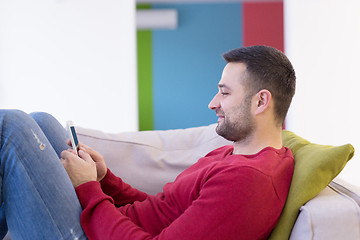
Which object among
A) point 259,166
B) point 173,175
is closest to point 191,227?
point 259,166

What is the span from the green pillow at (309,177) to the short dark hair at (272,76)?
179 millimetres

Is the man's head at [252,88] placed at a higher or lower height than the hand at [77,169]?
higher

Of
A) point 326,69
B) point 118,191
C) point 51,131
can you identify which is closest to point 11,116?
point 51,131

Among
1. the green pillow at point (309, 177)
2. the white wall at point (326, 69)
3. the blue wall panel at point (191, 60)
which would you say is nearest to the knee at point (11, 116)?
the green pillow at point (309, 177)

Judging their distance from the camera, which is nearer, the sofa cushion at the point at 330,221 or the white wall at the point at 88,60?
the sofa cushion at the point at 330,221

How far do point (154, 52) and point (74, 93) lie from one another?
111 inches

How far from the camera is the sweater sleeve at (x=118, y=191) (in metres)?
1.49

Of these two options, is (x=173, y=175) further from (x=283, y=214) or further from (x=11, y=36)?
(x=11, y=36)

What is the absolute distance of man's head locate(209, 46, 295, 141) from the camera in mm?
1242

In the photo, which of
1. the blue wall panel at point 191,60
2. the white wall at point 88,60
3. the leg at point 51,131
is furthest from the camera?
the blue wall panel at point 191,60

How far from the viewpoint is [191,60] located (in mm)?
6492

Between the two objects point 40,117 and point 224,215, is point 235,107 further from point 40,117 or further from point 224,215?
point 40,117

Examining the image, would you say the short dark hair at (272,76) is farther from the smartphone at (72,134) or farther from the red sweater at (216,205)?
the smartphone at (72,134)

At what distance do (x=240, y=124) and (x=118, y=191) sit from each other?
56cm
